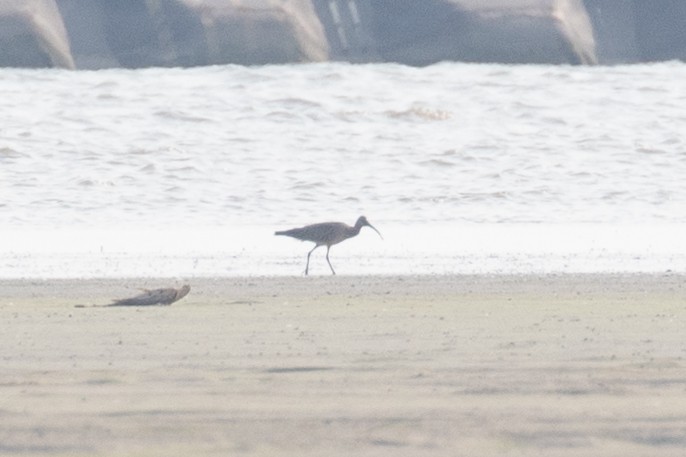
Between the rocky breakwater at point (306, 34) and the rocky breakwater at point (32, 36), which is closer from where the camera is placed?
the rocky breakwater at point (32, 36)

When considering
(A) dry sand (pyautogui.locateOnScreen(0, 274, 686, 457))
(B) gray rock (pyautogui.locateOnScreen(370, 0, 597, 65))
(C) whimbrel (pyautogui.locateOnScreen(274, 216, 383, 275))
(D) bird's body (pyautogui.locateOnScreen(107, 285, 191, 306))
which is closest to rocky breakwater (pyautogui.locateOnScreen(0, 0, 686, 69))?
(B) gray rock (pyautogui.locateOnScreen(370, 0, 597, 65))

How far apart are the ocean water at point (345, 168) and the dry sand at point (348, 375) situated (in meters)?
2.66

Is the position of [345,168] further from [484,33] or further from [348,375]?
[348,375]

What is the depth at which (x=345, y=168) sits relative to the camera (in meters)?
18.4

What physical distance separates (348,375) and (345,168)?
11842 mm

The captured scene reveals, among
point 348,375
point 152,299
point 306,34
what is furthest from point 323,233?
point 306,34

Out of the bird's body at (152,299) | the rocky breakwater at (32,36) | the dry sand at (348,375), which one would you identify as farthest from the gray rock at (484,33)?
the bird's body at (152,299)

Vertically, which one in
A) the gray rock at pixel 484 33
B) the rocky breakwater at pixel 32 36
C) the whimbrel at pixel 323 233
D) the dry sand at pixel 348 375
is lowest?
the gray rock at pixel 484 33

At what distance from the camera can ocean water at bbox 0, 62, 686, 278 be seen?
13344mm

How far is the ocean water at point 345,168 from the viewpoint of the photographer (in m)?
13.3

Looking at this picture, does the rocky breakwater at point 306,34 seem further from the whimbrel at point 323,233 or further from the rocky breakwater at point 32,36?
the whimbrel at point 323,233

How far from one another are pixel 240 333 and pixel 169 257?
15.9 feet

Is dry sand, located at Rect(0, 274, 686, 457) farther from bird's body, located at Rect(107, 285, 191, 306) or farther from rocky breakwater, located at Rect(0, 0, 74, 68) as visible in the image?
rocky breakwater, located at Rect(0, 0, 74, 68)

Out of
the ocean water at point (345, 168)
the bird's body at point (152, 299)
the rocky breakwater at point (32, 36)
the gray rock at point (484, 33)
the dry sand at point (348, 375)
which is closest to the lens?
the dry sand at point (348, 375)
